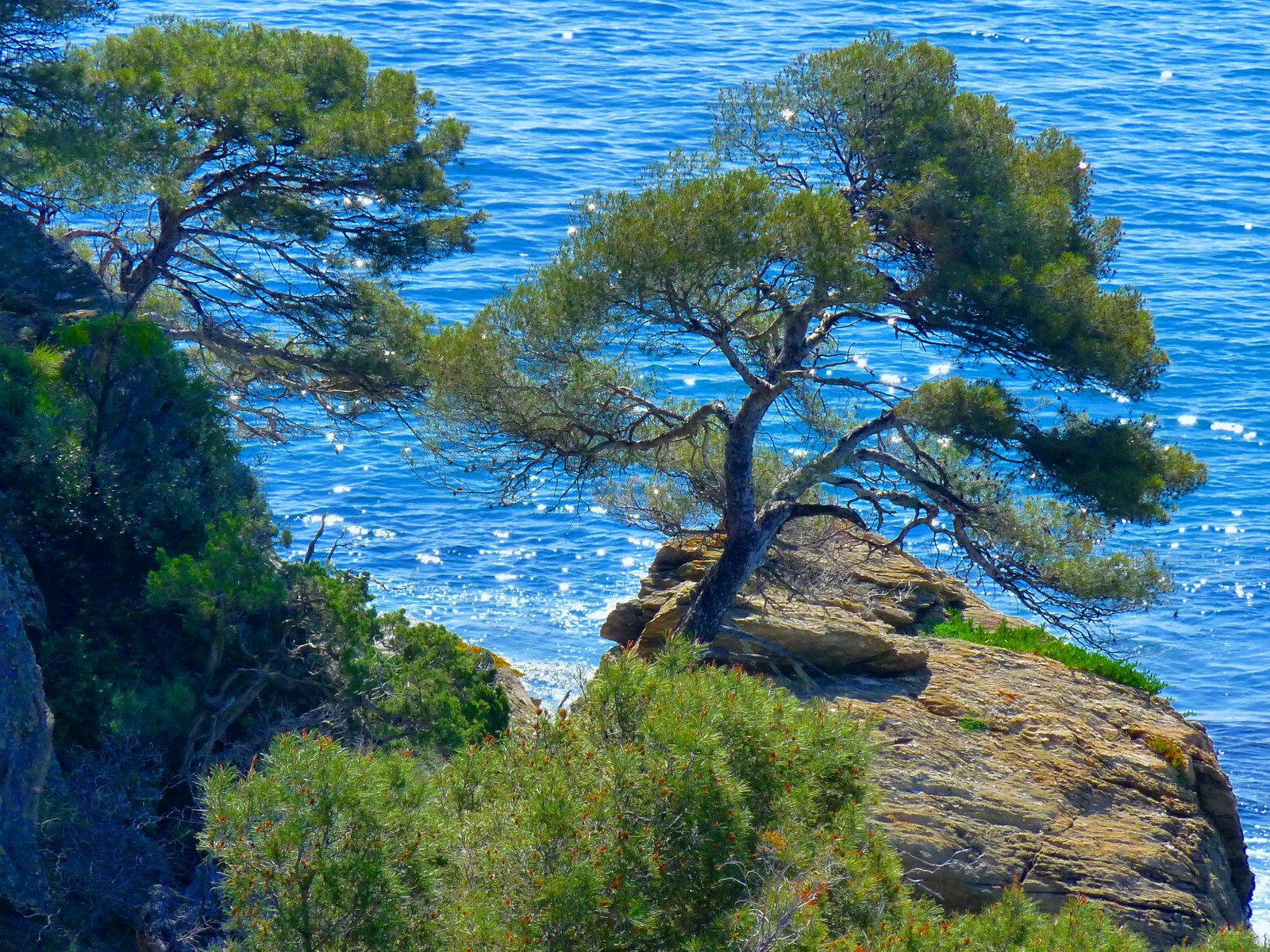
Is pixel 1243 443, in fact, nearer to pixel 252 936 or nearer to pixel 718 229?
pixel 718 229

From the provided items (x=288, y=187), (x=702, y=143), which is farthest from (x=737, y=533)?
(x=702, y=143)

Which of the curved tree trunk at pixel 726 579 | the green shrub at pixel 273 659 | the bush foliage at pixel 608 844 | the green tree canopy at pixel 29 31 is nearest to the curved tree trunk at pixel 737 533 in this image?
the curved tree trunk at pixel 726 579

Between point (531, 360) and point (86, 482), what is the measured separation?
4435 mm

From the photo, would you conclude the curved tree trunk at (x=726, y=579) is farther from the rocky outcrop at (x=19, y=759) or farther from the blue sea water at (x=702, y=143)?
the rocky outcrop at (x=19, y=759)

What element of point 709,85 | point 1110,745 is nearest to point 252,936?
point 1110,745

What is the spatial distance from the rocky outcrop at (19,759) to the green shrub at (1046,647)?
9.90m

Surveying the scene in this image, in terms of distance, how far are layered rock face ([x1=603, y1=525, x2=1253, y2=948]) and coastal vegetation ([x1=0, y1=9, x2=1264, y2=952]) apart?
699mm

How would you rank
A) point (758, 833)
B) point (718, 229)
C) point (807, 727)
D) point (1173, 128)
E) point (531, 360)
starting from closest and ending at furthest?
point (758, 833) → point (807, 727) → point (718, 229) → point (531, 360) → point (1173, 128)

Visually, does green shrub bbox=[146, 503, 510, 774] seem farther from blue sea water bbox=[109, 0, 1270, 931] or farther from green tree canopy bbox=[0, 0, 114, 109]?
blue sea water bbox=[109, 0, 1270, 931]

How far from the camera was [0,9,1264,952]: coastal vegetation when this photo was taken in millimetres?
6090

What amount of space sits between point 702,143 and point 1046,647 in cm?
2530

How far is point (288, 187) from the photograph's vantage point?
46.0ft

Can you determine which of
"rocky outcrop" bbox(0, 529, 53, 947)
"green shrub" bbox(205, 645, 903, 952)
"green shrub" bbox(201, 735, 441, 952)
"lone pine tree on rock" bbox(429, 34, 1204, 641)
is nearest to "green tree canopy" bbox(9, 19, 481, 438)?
"lone pine tree on rock" bbox(429, 34, 1204, 641)

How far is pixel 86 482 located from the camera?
9906 millimetres
